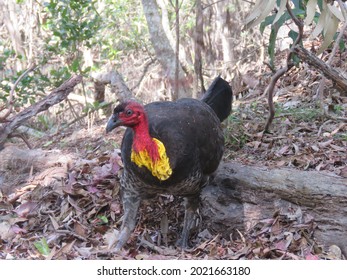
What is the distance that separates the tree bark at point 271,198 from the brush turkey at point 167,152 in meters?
0.21

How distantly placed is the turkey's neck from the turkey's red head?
0.11 ft

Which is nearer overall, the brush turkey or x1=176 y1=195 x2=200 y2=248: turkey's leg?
the brush turkey

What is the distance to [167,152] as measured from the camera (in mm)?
3678

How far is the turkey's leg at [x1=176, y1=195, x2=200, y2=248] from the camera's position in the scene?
427 centimetres

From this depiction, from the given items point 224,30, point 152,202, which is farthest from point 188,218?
point 224,30

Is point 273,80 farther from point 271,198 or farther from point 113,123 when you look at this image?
point 113,123

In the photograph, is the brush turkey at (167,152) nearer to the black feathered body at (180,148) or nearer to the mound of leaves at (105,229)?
the black feathered body at (180,148)

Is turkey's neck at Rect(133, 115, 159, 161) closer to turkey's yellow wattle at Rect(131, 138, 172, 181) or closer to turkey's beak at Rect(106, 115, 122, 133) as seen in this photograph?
turkey's yellow wattle at Rect(131, 138, 172, 181)

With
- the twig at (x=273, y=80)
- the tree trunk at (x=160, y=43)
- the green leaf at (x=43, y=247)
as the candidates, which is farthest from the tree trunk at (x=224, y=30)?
the green leaf at (x=43, y=247)

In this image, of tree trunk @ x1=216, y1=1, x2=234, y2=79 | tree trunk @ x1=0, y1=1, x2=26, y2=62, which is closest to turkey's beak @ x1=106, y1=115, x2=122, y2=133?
tree trunk @ x1=216, y1=1, x2=234, y2=79

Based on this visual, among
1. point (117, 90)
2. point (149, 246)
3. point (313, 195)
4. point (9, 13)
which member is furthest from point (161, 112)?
point (9, 13)

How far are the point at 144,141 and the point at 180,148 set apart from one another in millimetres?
275

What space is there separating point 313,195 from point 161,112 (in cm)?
129

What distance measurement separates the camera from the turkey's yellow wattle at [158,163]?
3627 mm
